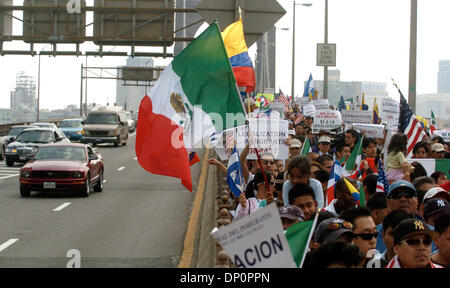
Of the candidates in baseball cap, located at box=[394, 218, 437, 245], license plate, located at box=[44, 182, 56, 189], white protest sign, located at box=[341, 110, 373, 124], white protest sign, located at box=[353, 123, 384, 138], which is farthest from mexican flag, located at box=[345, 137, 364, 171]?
license plate, located at box=[44, 182, 56, 189]

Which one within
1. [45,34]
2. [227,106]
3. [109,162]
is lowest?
[109,162]

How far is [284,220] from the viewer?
6.39m

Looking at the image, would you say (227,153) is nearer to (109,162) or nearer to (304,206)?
(304,206)

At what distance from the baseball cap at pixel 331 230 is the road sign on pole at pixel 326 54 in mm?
22925

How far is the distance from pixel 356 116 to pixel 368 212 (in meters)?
13.1

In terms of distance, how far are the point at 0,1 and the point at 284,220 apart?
29.9m

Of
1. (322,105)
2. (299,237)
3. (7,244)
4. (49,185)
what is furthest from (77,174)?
(299,237)

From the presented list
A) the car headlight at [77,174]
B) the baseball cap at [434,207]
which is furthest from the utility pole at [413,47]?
the baseball cap at [434,207]

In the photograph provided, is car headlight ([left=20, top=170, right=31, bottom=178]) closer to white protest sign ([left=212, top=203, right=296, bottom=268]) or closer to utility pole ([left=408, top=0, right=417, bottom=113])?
utility pole ([left=408, top=0, right=417, bottom=113])

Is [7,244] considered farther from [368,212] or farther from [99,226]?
[368,212]

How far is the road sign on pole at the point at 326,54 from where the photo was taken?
28.6m

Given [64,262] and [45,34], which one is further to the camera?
[45,34]

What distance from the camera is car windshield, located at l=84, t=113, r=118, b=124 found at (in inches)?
1794

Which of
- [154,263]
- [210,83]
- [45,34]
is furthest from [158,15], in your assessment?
[210,83]
